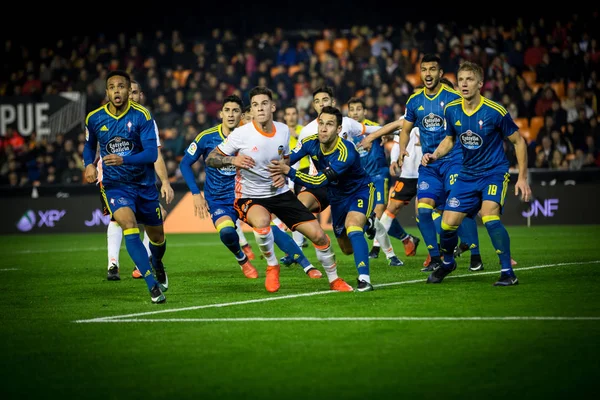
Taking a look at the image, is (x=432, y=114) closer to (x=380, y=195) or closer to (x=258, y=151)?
(x=258, y=151)

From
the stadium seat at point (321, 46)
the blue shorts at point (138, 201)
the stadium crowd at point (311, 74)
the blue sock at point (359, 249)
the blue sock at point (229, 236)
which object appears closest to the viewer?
the blue shorts at point (138, 201)

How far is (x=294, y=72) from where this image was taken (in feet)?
86.6

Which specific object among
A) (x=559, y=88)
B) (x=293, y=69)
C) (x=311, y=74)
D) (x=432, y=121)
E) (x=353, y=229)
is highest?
(x=293, y=69)

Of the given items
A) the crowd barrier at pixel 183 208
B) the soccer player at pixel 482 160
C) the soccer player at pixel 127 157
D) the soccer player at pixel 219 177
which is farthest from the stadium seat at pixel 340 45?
the soccer player at pixel 127 157

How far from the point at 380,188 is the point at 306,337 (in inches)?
297

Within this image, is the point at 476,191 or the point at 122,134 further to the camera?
the point at 476,191

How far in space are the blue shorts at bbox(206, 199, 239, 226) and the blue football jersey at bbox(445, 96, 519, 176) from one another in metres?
3.16

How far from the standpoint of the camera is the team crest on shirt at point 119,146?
918 cm

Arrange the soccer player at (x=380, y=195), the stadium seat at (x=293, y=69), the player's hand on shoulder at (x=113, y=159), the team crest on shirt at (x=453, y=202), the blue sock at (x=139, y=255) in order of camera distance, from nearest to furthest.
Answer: the player's hand on shoulder at (x=113, y=159), the blue sock at (x=139, y=255), the team crest on shirt at (x=453, y=202), the soccer player at (x=380, y=195), the stadium seat at (x=293, y=69)

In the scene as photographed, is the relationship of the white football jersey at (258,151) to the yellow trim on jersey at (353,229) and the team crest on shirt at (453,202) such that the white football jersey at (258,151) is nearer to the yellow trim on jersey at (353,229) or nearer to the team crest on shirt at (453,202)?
the yellow trim on jersey at (353,229)

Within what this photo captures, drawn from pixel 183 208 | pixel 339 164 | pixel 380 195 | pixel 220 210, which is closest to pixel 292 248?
pixel 220 210

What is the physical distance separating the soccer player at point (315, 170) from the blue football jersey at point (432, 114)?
1.03 m

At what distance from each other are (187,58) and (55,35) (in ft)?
16.5

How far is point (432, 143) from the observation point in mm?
11344
